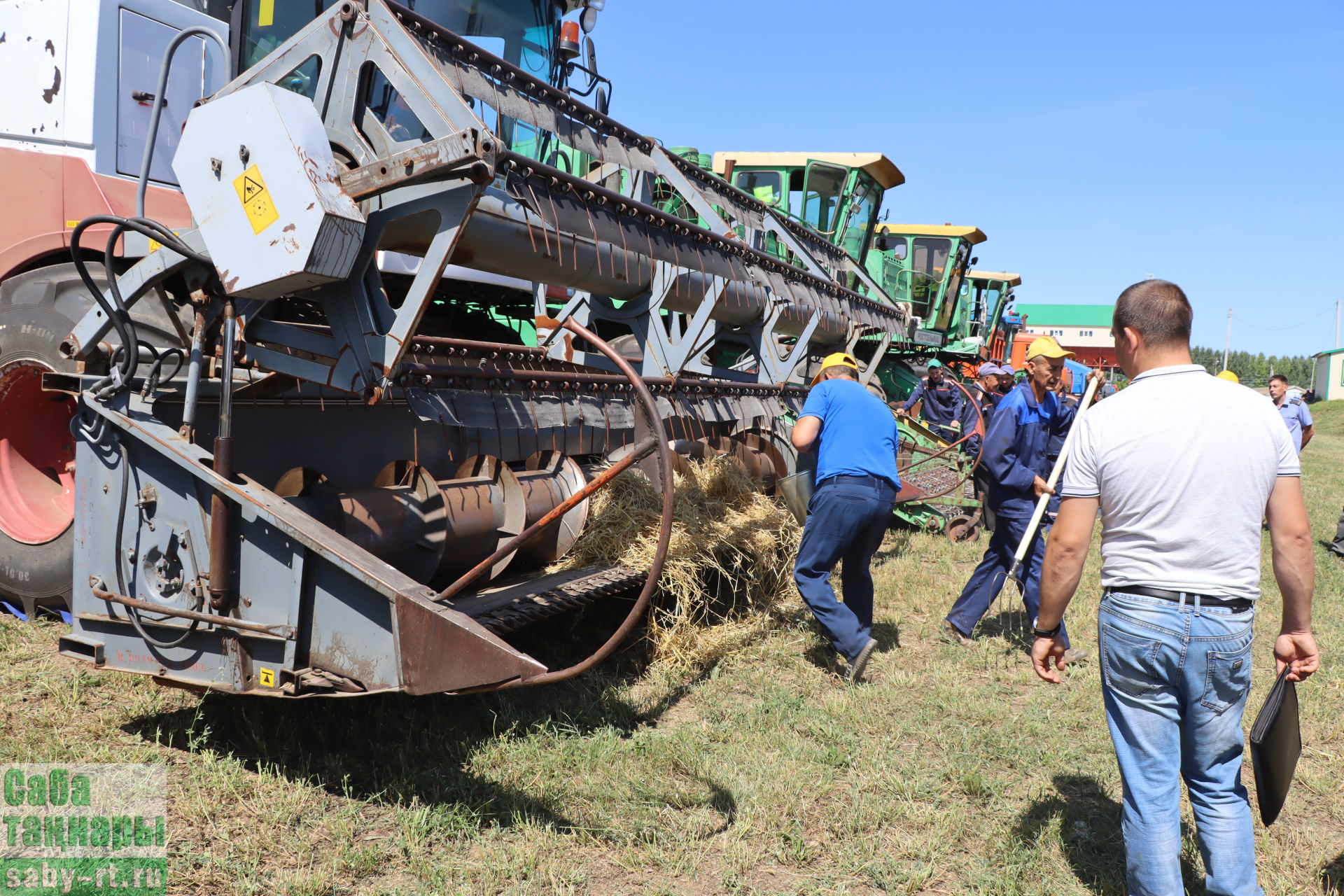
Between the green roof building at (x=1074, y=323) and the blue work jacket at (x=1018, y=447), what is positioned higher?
the green roof building at (x=1074, y=323)

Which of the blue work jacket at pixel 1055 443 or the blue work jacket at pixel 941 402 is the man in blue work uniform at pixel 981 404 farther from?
the blue work jacket at pixel 1055 443

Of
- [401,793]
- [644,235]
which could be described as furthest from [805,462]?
[401,793]

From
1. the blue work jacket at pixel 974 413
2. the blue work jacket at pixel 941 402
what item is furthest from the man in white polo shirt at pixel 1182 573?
the blue work jacket at pixel 941 402

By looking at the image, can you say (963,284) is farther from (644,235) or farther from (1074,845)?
(1074,845)

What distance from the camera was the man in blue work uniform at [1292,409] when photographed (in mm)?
9578

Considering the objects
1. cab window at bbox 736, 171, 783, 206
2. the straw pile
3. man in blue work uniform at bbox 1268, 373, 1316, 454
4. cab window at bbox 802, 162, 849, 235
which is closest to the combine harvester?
the straw pile

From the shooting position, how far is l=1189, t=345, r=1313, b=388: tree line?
75.4m

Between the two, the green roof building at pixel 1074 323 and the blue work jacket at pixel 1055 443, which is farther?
the green roof building at pixel 1074 323

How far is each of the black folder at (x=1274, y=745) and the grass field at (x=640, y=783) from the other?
1.65ft

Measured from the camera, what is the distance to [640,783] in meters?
3.26

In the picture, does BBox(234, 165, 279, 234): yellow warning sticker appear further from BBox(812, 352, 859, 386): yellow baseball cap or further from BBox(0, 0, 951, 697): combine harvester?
BBox(812, 352, 859, 386): yellow baseball cap

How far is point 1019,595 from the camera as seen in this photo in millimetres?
6520

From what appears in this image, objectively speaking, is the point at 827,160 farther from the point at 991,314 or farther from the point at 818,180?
the point at 991,314

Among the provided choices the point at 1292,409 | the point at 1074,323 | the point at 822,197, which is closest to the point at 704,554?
the point at 1292,409
